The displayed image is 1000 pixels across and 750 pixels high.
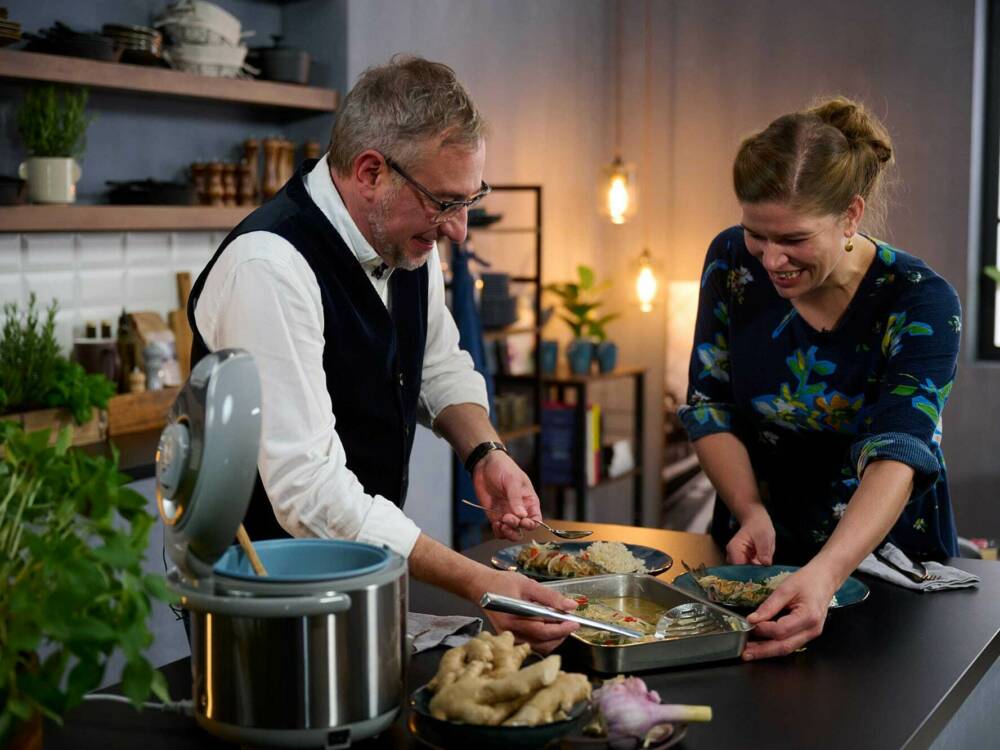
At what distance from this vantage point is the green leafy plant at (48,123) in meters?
3.29

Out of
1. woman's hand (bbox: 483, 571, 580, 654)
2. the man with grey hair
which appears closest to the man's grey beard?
the man with grey hair

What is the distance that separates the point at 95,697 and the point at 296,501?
0.34 metres

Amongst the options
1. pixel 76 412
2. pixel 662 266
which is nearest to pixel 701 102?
pixel 662 266

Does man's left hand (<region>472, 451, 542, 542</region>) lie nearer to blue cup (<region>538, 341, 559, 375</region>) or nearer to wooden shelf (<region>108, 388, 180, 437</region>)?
wooden shelf (<region>108, 388, 180, 437</region>)

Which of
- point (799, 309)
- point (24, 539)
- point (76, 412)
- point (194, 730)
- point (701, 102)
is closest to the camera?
point (24, 539)

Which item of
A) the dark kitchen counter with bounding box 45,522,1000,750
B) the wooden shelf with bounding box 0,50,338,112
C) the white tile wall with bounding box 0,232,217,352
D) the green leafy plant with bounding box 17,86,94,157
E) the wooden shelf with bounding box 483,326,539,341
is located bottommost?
the dark kitchen counter with bounding box 45,522,1000,750

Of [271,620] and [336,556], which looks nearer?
[271,620]

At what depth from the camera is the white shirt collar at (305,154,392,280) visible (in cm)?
181

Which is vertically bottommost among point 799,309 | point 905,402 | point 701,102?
point 905,402

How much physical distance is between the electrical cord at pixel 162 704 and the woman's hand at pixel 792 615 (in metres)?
0.67

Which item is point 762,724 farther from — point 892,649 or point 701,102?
point 701,102

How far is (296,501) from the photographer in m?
1.52

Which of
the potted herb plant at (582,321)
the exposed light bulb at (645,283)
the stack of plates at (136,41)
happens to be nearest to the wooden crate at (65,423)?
the stack of plates at (136,41)

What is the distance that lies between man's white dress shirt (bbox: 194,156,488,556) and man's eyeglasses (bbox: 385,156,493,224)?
0.65 ft
